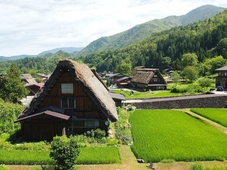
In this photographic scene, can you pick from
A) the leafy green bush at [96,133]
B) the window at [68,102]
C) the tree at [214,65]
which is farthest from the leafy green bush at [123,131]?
the tree at [214,65]

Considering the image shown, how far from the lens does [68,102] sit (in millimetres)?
21266

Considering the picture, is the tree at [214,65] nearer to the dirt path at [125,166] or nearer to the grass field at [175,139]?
the grass field at [175,139]

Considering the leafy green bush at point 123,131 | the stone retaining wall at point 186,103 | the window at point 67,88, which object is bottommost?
the leafy green bush at point 123,131

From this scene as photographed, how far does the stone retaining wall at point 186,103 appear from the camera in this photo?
3456 cm

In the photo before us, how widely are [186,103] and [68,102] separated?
20219 millimetres

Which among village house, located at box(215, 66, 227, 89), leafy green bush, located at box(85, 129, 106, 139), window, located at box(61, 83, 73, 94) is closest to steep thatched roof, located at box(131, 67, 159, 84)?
village house, located at box(215, 66, 227, 89)

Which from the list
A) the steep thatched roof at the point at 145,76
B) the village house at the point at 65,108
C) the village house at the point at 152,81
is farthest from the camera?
the village house at the point at 152,81

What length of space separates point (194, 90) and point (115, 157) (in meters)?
35.1

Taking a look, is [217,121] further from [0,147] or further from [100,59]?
[100,59]

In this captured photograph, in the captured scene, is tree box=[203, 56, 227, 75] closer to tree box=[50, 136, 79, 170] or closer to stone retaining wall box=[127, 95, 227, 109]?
stone retaining wall box=[127, 95, 227, 109]

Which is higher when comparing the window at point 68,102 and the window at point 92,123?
the window at point 68,102

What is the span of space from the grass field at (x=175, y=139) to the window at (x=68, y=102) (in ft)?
19.9

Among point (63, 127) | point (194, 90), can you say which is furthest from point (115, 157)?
point (194, 90)

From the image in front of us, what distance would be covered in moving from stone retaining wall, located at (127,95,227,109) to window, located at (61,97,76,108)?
49.7 ft
